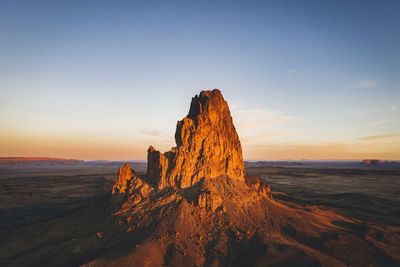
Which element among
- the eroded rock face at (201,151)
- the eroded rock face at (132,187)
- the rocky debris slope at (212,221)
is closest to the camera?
the rocky debris slope at (212,221)

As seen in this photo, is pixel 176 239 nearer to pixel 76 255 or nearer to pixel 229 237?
pixel 229 237

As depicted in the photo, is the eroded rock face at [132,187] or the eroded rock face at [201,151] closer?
the eroded rock face at [132,187]

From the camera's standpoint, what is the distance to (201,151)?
59.4 ft

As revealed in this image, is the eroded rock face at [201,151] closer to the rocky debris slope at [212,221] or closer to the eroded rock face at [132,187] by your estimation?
the rocky debris slope at [212,221]

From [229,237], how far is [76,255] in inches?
390

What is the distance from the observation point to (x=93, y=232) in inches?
562

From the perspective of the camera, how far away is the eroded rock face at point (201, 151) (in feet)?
55.4

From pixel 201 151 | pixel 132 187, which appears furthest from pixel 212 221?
pixel 132 187

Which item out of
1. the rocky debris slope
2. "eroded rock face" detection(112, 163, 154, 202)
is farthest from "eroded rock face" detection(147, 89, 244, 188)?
"eroded rock face" detection(112, 163, 154, 202)

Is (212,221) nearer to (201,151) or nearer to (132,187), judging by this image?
(201,151)

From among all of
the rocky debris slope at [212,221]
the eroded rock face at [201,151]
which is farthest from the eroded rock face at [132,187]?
the eroded rock face at [201,151]

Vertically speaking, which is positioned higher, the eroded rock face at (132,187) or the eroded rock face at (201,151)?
the eroded rock face at (201,151)

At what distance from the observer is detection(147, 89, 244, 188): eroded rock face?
Answer: 16875 millimetres

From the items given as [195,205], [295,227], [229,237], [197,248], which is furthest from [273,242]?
[195,205]
